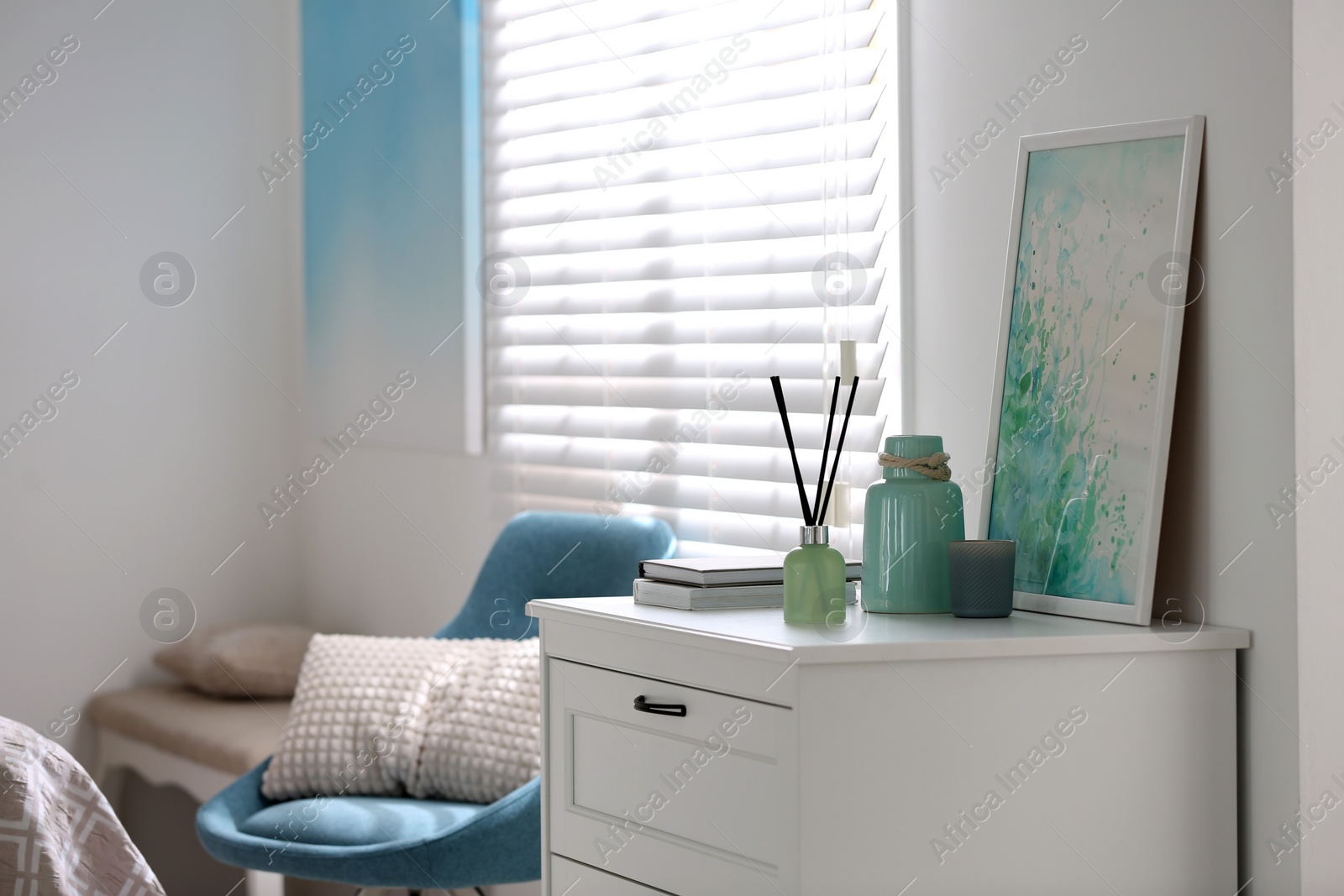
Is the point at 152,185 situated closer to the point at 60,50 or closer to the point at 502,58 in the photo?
the point at 60,50

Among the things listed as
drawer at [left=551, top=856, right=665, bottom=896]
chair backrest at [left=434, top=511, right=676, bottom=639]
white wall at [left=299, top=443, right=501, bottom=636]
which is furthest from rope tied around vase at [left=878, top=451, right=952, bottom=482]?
white wall at [left=299, top=443, right=501, bottom=636]

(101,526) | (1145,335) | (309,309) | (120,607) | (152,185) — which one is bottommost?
(120,607)

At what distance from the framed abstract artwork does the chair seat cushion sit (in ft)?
3.12

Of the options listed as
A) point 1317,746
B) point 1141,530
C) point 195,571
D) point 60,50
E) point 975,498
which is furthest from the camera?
point 195,571

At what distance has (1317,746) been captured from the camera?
48.6 inches

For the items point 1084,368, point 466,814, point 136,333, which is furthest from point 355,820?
point 136,333

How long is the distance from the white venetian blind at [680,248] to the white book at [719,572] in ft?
1.14

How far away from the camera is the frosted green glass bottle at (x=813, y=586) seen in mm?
1367

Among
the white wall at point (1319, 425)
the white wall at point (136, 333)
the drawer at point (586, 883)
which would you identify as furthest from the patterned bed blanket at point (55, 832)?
the white wall at point (136, 333)

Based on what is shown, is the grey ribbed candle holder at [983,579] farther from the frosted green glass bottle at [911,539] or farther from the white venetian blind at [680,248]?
the white venetian blind at [680,248]

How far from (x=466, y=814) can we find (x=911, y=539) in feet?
3.01

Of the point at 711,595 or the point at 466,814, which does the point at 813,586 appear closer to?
the point at 711,595

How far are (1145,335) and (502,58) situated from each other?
1.61 metres

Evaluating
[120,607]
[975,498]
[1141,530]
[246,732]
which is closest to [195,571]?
[120,607]
